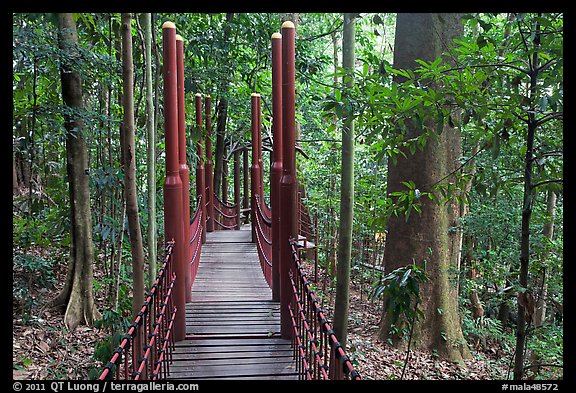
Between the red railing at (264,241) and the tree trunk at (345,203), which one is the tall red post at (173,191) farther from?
the red railing at (264,241)

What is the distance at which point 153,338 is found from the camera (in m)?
3.57

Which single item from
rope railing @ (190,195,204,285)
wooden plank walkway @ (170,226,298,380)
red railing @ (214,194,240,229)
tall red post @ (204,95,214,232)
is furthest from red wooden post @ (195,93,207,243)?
red railing @ (214,194,240,229)

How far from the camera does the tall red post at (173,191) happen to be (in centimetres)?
477

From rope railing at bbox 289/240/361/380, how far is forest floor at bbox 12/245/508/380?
1.93m

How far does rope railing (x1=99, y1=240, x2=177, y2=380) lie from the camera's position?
9.05 feet

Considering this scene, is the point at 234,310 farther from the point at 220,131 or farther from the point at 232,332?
the point at 220,131

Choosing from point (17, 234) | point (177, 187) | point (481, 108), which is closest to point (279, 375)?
point (177, 187)

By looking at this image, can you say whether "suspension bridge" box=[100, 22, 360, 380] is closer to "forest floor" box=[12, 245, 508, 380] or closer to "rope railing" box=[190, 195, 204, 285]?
"rope railing" box=[190, 195, 204, 285]

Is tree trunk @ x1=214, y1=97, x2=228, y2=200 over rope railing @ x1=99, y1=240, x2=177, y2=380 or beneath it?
over

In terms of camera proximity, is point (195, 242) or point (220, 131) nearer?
point (195, 242)

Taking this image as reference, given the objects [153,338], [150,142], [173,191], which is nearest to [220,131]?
[150,142]

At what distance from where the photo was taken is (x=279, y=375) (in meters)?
4.03

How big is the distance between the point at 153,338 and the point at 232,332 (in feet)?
4.89

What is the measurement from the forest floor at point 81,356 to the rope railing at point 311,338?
6.33 ft
